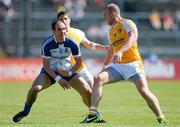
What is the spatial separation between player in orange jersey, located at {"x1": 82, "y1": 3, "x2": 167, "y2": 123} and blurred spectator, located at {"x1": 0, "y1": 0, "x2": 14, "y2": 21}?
2486cm

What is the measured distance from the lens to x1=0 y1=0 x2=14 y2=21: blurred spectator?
3962 cm

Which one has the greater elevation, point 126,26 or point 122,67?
point 126,26

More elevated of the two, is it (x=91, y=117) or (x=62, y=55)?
(x=62, y=55)

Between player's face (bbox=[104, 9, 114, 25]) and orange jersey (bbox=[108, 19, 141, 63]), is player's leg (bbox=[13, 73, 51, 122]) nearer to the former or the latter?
orange jersey (bbox=[108, 19, 141, 63])

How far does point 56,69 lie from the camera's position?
1617 cm

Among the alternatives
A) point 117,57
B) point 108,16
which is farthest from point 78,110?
point 117,57

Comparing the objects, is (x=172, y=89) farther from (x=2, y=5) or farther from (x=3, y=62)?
(x=2, y=5)

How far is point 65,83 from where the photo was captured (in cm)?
1555

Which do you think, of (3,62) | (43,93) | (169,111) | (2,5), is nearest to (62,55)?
(169,111)

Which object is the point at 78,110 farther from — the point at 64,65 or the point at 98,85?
the point at 98,85

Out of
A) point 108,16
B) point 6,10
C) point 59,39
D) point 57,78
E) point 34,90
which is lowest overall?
point 34,90

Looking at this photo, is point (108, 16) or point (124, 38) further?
point (124, 38)

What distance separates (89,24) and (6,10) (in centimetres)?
445

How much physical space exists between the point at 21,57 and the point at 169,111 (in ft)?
67.5
